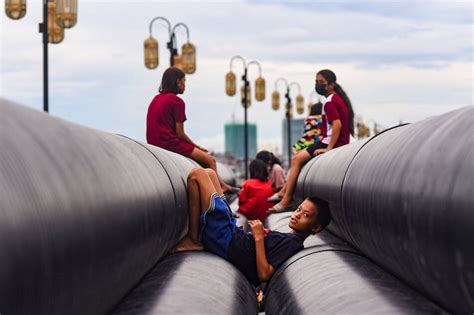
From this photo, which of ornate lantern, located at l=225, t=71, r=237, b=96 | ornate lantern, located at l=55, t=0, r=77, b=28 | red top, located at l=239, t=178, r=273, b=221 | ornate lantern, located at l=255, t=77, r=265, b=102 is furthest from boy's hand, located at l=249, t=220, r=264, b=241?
ornate lantern, located at l=255, t=77, r=265, b=102

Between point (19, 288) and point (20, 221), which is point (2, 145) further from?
point (19, 288)

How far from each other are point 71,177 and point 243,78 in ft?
98.4

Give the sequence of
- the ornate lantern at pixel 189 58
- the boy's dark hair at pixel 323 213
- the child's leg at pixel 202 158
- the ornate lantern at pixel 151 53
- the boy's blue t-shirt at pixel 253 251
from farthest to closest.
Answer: the ornate lantern at pixel 189 58 → the ornate lantern at pixel 151 53 → the child's leg at pixel 202 158 → the boy's dark hair at pixel 323 213 → the boy's blue t-shirt at pixel 253 251

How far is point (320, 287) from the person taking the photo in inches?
156

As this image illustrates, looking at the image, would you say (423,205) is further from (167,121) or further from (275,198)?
(275,198)

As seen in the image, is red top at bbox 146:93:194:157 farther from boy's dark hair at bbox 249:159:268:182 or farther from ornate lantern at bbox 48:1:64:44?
ornate lantern at bbox 48:1:64:44

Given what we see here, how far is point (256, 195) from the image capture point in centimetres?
1138

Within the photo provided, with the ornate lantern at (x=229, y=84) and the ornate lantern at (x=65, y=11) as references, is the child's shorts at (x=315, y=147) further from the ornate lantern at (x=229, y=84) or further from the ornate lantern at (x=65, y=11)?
the ornate lantern at (x=229, y=84)

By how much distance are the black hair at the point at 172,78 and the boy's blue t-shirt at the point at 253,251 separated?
403 centimetres

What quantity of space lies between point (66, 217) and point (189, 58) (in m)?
21.8

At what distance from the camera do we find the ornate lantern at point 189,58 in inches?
946

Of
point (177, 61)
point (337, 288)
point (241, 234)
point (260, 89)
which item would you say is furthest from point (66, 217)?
point (260, 89)

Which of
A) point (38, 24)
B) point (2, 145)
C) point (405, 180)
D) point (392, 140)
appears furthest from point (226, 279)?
point (38, 24)

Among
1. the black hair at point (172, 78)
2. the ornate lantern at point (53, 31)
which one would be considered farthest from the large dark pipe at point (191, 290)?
the ornate lantern at point (53, 31)
